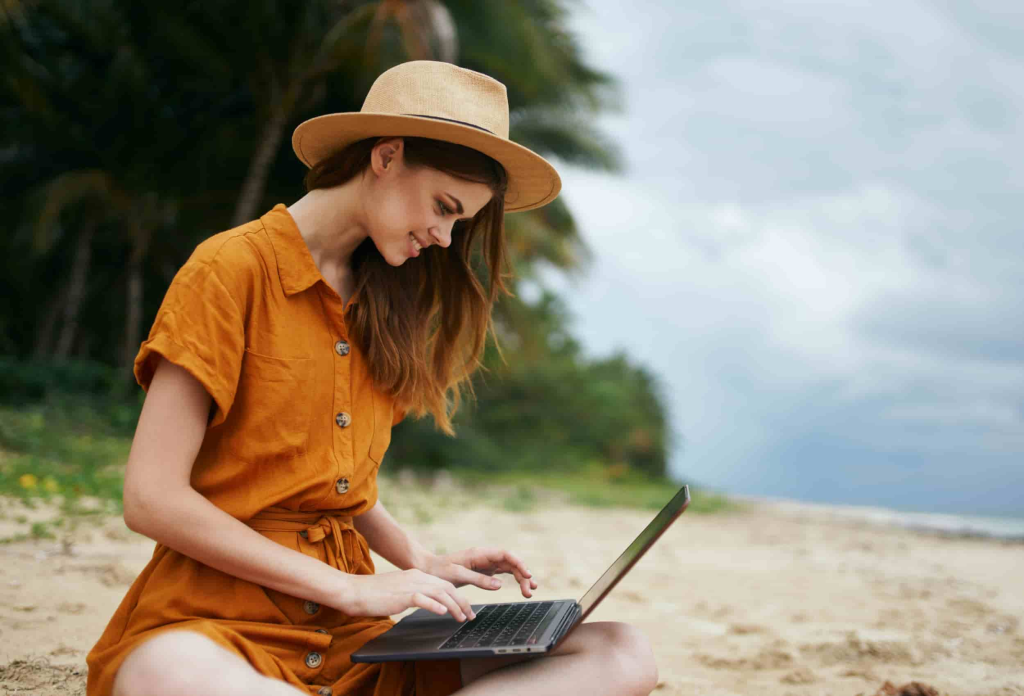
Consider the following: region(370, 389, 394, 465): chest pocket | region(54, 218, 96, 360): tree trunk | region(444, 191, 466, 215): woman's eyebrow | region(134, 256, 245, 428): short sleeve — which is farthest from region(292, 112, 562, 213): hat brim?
region(54, 218, 96, 360): tree trunk

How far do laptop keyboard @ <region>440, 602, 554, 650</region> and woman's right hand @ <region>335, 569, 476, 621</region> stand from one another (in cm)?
6

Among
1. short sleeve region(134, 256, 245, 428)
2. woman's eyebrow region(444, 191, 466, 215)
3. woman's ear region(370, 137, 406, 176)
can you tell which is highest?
woman's ear region(370, 137, 406, 176)

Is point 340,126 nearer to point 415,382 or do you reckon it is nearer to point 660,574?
point 415,382

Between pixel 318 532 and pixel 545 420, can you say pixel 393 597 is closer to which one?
pixel 318 532

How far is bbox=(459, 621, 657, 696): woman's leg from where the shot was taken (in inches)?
58.6

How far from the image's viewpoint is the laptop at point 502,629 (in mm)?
1386

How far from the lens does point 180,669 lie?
1.27 m

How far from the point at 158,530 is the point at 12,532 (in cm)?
285

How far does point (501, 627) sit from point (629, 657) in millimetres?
247

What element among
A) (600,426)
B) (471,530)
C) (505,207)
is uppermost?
(505,207)

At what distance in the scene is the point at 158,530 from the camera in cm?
137

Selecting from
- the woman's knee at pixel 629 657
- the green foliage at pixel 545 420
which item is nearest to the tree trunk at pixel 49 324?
the green foliage at pixel 545 420

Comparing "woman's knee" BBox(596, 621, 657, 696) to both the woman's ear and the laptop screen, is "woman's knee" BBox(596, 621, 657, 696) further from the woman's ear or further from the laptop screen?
the woman's ear

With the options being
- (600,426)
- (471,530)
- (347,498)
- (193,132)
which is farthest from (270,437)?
(600,426)
